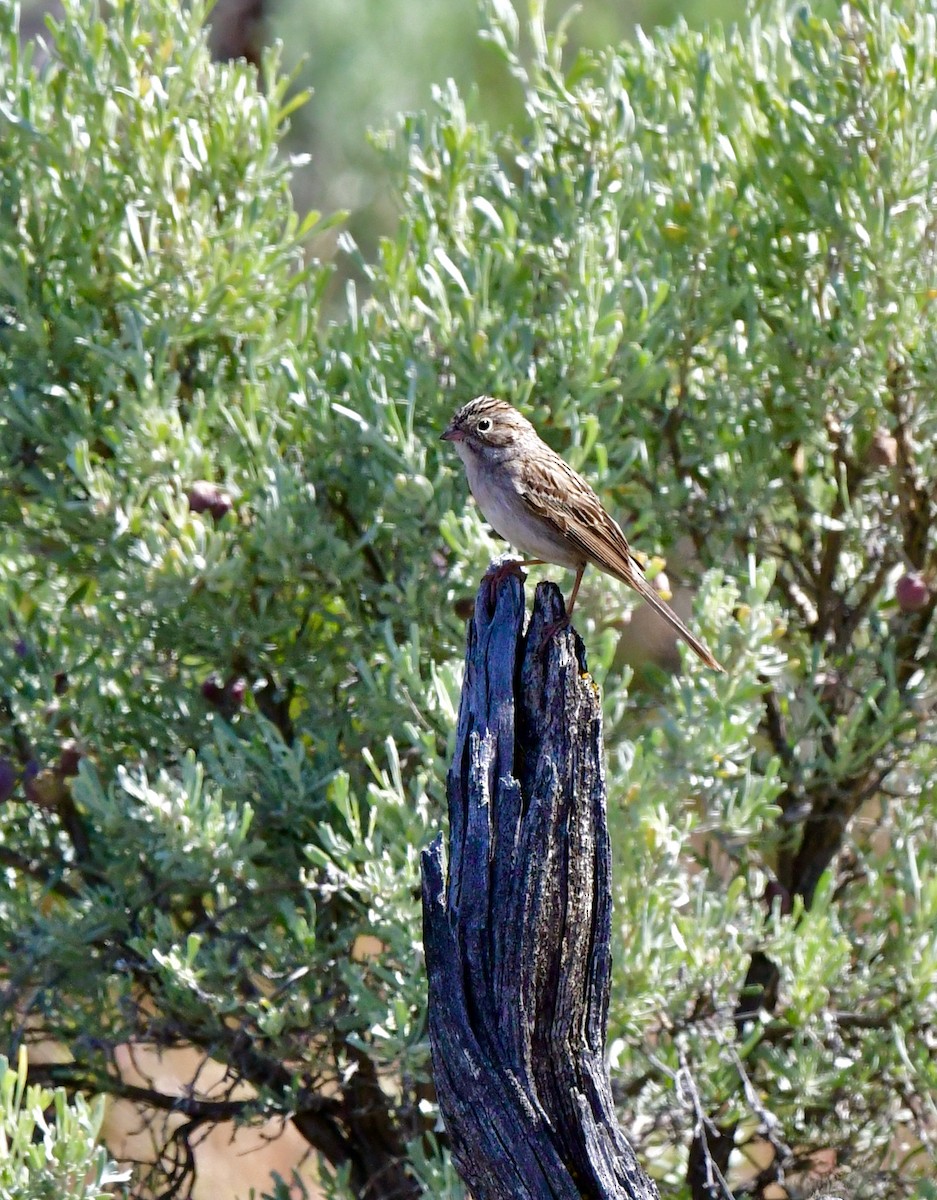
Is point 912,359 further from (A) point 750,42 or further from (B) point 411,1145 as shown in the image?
(B) point 411,1145

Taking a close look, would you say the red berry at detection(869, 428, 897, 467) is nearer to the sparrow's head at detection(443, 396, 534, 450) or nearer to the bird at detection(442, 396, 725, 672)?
the bird at detection(442, 396, 725, 672)

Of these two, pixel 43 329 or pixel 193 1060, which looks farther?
pixel 193 1060

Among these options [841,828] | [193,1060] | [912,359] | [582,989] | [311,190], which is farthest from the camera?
[311,190]

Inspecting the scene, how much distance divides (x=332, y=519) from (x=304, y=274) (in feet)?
3.06

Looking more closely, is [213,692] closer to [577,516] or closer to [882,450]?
[577,516]

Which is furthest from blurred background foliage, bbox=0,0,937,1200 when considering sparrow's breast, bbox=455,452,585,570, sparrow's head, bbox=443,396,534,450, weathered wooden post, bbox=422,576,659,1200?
weathered wooden post, bbox=422,576,659,1200

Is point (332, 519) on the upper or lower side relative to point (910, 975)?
upper

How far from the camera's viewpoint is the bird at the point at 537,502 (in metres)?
4.10

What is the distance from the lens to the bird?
4098mm

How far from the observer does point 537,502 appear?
161 inches

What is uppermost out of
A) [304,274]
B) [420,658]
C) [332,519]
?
[304,274]

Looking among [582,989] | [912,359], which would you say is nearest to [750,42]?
[912,359]

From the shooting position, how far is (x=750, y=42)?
5.81 m

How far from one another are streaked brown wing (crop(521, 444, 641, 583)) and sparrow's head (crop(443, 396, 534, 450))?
5.4 inches
